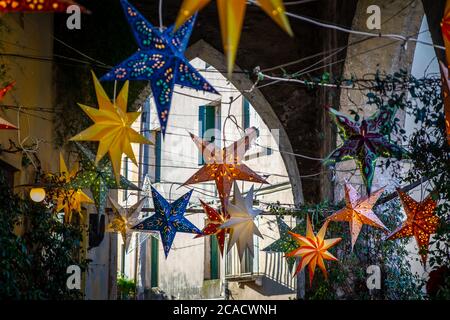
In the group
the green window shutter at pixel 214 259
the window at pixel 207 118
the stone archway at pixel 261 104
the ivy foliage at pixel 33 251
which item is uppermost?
the window at pixel 207 118

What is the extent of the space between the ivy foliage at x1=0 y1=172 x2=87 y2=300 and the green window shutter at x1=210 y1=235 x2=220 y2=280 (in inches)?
547

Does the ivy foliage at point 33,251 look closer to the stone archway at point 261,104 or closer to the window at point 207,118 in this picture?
the stone archway at point 261,104

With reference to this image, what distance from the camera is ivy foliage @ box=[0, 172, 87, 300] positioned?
26.5 feet

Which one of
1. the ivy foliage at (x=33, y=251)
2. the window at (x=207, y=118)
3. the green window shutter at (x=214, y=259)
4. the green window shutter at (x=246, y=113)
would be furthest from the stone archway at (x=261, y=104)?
the green window shutter at (x=214, y=259)

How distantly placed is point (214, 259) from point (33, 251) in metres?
14.8

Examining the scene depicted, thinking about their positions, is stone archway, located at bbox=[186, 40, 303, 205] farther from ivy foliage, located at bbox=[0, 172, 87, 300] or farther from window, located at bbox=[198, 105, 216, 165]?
window, located at bbox=[198, 105, 216, 165]

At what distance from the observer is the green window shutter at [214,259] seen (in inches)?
969

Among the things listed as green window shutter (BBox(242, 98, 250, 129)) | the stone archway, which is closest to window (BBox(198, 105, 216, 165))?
green window shutter (BBox(242, 98, 250, 129))

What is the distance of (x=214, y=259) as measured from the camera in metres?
24.8

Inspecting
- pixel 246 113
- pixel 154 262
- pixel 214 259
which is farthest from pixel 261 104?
pixel 154 262

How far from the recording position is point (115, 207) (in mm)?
12484

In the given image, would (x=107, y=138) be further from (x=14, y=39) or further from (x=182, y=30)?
(x=14, y=39)

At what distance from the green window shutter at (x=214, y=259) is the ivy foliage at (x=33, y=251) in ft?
45.6

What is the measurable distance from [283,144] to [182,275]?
10.5 meters
